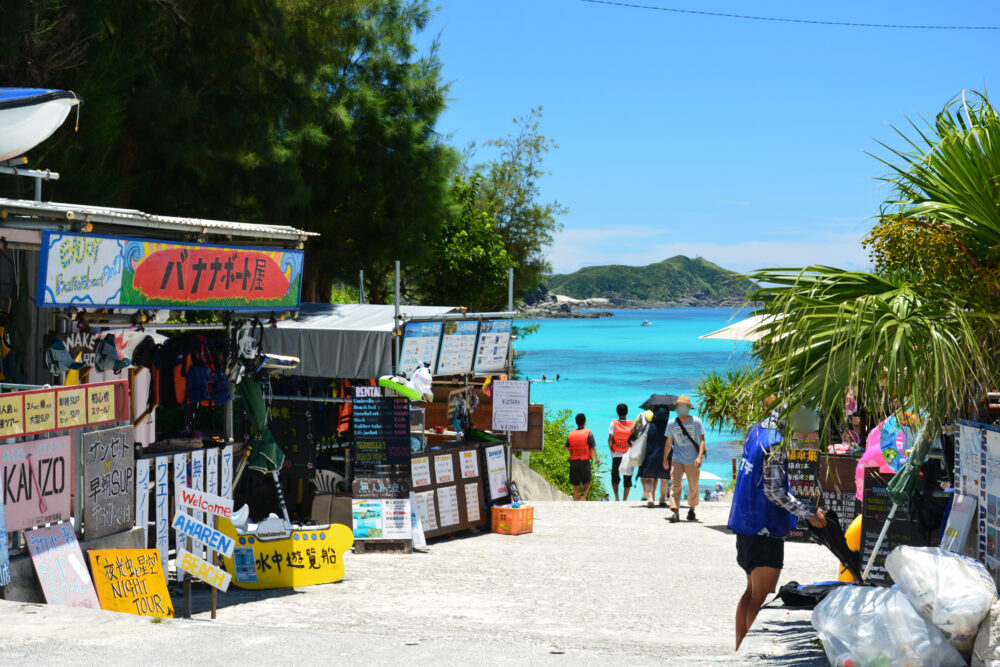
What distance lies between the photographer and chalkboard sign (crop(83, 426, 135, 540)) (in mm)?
7977

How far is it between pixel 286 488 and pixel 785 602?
7.85 m

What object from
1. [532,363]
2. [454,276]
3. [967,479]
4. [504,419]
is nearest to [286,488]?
[504,419]

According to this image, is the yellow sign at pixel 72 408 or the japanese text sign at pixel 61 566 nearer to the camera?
the japanese text sign at pixel 61 566

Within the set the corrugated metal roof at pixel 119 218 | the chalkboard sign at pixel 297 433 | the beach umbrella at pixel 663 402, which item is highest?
the corrugated metal roof at pixel 119 218

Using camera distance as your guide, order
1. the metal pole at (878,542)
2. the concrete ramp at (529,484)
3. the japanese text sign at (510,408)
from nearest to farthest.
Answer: the metal pole at (878,542) < the japanese text sign at (510,408) < the concrete ramp at (529,484)

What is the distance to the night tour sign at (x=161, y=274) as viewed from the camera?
7.88 metres

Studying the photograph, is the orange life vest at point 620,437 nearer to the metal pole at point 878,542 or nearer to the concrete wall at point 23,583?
the metal pole at point 878,542

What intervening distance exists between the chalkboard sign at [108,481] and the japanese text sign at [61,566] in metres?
0.34

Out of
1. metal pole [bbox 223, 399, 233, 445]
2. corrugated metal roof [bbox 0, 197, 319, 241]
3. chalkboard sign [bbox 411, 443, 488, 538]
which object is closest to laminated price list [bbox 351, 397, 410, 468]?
chalkboard sign [bbox 411, 443, 488, 538]

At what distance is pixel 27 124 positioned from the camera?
9.03 m

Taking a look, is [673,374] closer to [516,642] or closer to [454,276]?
[454,276]

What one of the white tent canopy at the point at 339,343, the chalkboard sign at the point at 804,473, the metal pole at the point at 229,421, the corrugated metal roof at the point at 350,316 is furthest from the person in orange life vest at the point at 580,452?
the metal pole at the point at 229,421

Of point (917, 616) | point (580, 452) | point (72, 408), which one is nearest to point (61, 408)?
point (72, 408)

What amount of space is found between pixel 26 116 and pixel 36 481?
342 centimetres
